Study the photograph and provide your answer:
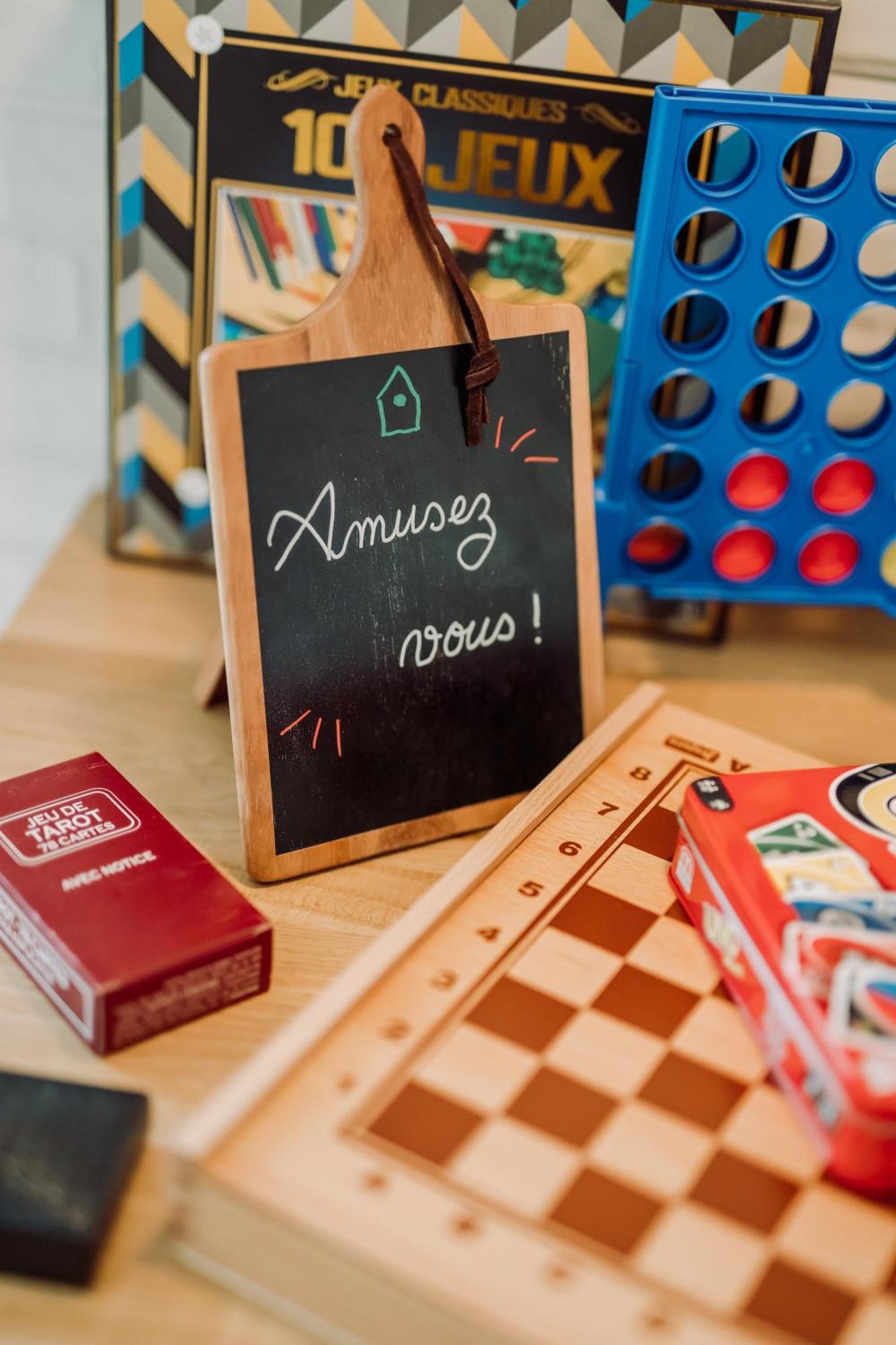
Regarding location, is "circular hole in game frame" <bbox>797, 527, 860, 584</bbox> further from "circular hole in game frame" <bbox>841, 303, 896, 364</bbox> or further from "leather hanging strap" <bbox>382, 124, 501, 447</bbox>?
"leather hanging strap" <bbox>382, 124, 501, 447</bbox>

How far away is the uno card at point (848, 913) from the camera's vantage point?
2.49ft

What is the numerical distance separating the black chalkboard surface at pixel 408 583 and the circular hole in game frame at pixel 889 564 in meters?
0.32

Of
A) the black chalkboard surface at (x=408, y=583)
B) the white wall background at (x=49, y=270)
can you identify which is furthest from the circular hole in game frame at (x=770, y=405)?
the white wall background at (x=49, y=270)

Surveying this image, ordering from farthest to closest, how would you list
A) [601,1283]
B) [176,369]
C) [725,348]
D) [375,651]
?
1. [176,369]
2. [725,348]
3. [375,651]
4. [601,1283]

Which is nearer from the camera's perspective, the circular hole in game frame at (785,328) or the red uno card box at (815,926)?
the red uno card box at (815,926)

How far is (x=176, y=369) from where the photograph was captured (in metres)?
1.20

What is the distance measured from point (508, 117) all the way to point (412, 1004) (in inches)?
29.6

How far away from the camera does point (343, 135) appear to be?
109 cm

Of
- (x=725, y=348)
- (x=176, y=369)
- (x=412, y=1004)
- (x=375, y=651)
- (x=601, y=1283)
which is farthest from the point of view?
(x=176, y=369)

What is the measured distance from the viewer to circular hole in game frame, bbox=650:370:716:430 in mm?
1086

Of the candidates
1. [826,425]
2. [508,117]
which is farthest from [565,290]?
[826,425]

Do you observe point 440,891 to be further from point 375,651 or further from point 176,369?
point 176,369

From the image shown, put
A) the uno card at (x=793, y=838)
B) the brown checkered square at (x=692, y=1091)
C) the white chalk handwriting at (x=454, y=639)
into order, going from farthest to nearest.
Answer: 1. the white chalk handwriting at (x=454, y=639)
2. the uno card at (x=793, y=838)
3. the brown checkered square at (x=692, y=1091)

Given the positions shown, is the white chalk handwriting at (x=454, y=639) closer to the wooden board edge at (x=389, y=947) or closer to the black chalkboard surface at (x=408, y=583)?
the black chalkboard surface at (x=408, y=583)
